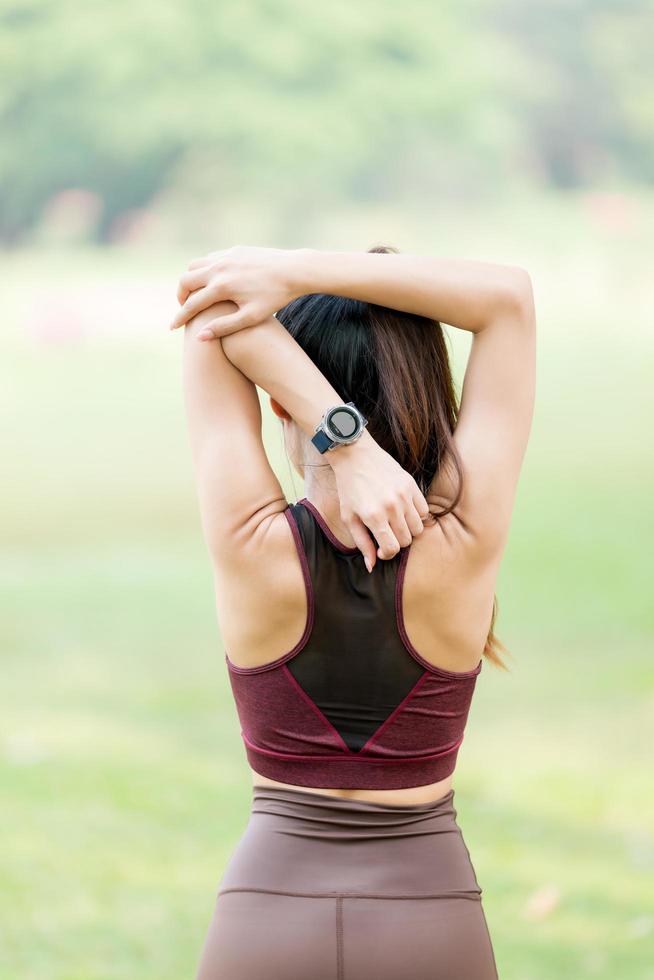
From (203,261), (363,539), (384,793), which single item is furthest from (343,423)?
(384,793)

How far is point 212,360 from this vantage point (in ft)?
3.81

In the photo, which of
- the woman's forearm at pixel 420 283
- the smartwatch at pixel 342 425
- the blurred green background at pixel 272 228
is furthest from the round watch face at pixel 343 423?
the blurred green background at pixel 272 228

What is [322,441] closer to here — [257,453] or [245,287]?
[257,453]

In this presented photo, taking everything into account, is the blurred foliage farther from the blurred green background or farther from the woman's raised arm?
the woman's raised arm

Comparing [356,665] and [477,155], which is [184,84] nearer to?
[477,155]

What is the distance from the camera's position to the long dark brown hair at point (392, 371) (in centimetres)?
117

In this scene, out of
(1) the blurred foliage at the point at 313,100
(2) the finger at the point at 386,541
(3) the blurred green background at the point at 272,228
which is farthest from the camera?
(1) the blurred foliage at the point at 313,100

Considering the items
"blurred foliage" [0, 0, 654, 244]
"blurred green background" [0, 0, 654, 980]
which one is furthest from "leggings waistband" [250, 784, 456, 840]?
"blurred foliage" [0, 0, 654, 244]

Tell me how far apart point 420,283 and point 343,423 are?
0.15m

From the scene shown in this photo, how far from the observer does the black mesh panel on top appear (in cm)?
113

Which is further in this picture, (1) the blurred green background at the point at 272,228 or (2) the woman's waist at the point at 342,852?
(1) the blurred green background at the point at 272,228

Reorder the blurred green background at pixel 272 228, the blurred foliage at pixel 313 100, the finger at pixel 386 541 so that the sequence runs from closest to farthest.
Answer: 1. the finger at pixel 386 541
2. the blurred green background at pixel 272 228
3. the blurred foliage at pixel 313 100

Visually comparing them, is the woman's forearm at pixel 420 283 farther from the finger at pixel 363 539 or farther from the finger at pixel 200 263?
the finger at pixel 363 539


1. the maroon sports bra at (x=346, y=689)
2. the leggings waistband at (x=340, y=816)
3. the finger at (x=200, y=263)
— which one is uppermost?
the finger at (x=200, y=263)
